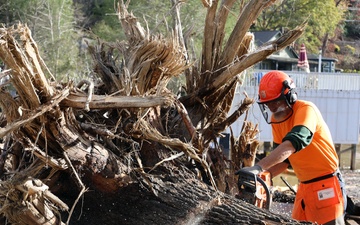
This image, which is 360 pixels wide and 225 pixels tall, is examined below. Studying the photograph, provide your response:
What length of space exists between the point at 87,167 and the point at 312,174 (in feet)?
6.37

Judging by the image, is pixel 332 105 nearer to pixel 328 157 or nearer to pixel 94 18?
pixel 94 18

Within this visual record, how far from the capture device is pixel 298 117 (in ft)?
17.6

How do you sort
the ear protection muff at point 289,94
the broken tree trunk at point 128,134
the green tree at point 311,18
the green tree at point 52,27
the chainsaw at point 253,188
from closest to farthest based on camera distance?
the chainsaw at point 253,188, the broken tree trunk at point 128,134, the ear protection muff at point 289,94, the green tree at point 52,27, the green tree at point 311,18

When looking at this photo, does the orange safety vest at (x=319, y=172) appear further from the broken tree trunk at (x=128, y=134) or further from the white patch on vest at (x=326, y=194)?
the broken tree trunk at (x=128, y=134)

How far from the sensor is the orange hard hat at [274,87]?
5633 mm

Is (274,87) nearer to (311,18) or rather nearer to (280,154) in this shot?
(280,154)

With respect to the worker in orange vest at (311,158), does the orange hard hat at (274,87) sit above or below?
above

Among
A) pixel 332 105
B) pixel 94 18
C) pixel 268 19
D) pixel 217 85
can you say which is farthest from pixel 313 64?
pixel 217 85

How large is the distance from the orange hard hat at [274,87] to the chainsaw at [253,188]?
2.28ft

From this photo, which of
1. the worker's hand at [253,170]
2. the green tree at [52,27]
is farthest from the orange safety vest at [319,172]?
the green tree at [52,27]

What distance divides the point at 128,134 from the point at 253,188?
1.55 m

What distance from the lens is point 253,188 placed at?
16.4ft

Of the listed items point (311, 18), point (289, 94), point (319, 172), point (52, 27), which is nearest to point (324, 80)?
point (52, 27)

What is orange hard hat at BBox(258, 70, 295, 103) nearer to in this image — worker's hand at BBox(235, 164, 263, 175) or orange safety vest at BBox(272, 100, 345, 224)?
orange safety vest at BBox(272, 100, 345, 224)
